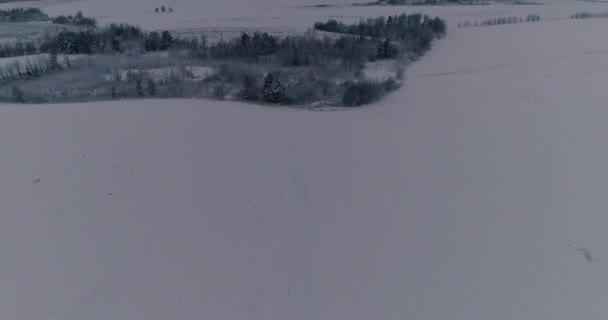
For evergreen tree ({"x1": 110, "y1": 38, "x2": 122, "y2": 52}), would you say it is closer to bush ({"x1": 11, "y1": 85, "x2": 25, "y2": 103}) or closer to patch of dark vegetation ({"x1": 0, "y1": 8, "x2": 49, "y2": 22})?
bush ({"x1": 11, "y1": 85, "x2": 25, "y2": 103})

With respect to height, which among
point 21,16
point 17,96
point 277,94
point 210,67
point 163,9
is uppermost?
point 163,9

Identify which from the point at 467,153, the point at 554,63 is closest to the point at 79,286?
the point at 467,153

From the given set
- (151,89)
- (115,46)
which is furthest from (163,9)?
(151,89)

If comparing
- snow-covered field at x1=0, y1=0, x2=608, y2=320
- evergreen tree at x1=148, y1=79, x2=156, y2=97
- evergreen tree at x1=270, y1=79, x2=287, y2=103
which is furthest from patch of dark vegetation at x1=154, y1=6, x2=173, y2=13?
evergreen tree at x1=270, y1=79, x2=287, y2=103

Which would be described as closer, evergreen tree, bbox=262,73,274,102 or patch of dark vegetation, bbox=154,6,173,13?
evergreen tree, bbox=262,73,274,102

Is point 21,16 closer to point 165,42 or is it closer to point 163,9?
point 163,9
